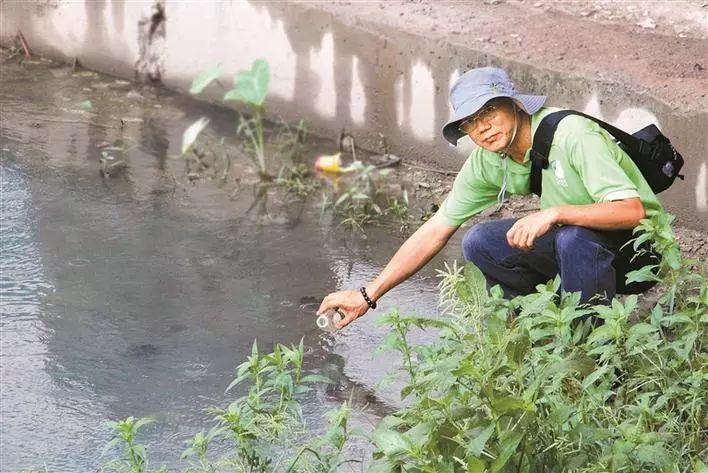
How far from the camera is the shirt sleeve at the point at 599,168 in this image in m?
3.95

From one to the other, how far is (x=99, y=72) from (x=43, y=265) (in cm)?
285

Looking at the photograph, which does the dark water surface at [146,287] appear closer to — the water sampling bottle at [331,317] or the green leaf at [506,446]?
the water sampling bottle at [331,317]

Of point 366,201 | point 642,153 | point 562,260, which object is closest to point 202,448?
point 562,260

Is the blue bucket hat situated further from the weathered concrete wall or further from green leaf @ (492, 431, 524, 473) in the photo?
the weathered concrete wall

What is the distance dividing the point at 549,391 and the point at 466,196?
125 centimetres

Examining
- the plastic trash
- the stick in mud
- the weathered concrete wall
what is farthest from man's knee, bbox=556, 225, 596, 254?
the stick in mud

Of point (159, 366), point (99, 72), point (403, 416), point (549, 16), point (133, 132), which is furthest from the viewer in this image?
point (99, 72)

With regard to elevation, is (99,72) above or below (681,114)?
below

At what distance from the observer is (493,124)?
160 inches

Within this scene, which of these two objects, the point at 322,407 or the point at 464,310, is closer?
the point at 464,310

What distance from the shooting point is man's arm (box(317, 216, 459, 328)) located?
13.8 ft

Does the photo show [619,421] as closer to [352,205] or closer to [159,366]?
[159,366]

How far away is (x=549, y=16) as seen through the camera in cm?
677

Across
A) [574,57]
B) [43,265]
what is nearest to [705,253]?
[574,57]
